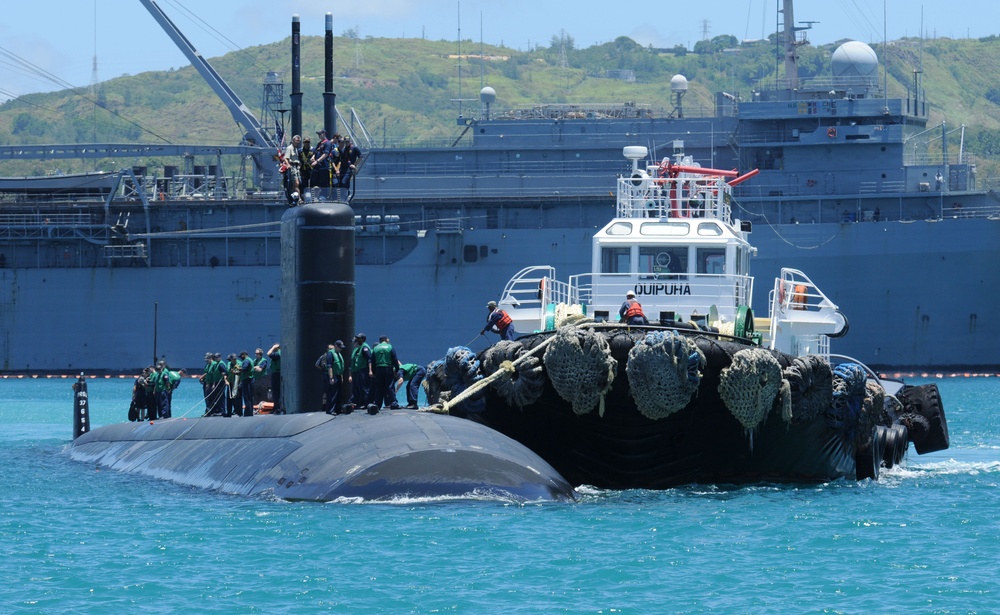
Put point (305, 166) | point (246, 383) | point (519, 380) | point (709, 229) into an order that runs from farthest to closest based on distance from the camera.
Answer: point (246, 383)
point (709, 229)
point (305, 166)
point (519, 380)

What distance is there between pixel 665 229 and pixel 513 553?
11.1m

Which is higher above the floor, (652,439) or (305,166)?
(305,166)

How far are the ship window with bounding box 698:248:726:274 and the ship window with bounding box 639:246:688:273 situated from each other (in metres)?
0.27

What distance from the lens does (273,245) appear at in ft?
209

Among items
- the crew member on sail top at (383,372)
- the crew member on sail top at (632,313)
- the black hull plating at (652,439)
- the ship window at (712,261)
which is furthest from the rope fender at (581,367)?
the ship window at (712,261)

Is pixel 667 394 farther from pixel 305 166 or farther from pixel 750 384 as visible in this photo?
pixel 305 166

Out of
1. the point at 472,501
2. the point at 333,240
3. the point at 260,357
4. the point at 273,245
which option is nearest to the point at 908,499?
the point at 472,501

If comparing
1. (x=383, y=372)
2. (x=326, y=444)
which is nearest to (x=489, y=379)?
(x=383, y=372)

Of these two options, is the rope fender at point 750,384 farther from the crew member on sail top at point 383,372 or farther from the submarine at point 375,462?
the crew member on sail top at point 383,372

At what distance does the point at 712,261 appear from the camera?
26.1 meters

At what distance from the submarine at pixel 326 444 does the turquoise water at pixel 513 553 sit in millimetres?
366

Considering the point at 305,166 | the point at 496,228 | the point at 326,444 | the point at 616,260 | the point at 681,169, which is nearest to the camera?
the point at 326,444

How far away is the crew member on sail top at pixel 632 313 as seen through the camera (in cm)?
2222

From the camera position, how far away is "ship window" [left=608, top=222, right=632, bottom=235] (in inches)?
1041
